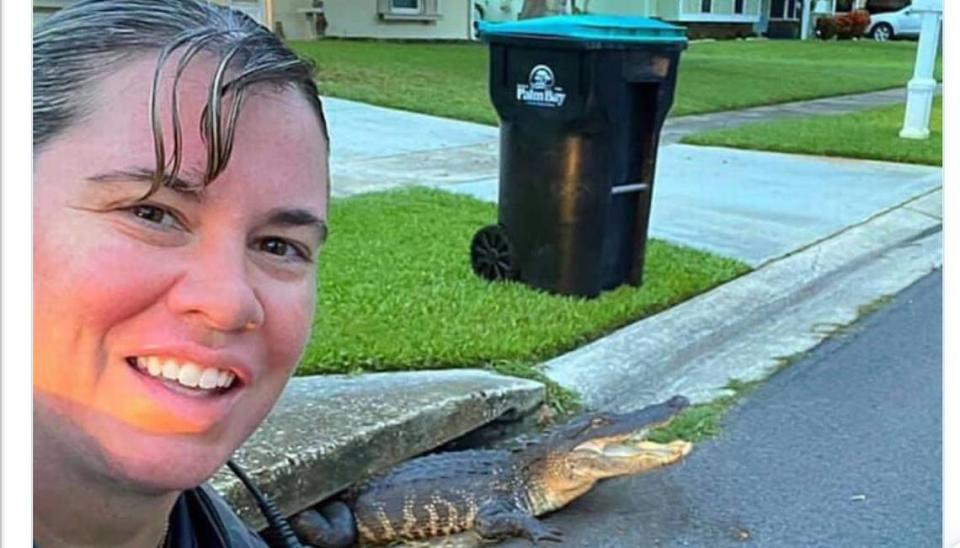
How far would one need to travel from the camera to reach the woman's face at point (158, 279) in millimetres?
647

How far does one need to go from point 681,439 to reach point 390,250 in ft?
4.36

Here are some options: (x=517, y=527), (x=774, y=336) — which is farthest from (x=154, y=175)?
(x=774, y=336)

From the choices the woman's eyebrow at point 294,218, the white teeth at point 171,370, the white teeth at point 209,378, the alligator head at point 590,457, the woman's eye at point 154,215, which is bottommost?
the alligator head at point 590,457

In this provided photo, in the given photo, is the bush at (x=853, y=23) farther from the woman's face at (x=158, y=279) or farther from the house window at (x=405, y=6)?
the woman's face at (x=158, y=279)

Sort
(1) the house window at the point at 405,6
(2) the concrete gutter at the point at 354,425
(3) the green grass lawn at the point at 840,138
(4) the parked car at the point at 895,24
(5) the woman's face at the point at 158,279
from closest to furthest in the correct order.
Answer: (5) the woman's face at the point at 158,279, (2) the concrete gutter at the point at 354,425, (4) the parked car at the point at 895,24, (1) the house window at the point at 405,6, (3) the green grass lawn at the point at 840,138

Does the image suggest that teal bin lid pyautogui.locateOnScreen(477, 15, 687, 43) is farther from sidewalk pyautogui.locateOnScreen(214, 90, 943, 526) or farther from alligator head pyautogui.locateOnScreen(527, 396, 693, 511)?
alligator head pyautogui.locateOnScreen(527, 396, 693, 511)

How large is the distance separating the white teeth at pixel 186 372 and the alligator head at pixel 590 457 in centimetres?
140

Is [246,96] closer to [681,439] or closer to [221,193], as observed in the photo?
[221,193]

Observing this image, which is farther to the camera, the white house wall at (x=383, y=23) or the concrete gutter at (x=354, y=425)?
the white house wall at (x=383, y=23)

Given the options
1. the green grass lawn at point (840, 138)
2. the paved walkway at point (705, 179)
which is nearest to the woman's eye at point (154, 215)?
the paved walkway at point (705, 179)

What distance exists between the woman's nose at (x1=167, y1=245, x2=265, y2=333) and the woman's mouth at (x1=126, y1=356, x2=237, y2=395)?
3cm

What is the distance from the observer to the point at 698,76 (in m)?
6.82

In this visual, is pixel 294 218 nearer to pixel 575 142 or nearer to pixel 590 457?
pixel 590 457

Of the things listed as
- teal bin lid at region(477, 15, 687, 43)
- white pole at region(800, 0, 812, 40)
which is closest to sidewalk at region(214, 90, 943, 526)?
teal bin lid at region(477, 15, 687, 43)
